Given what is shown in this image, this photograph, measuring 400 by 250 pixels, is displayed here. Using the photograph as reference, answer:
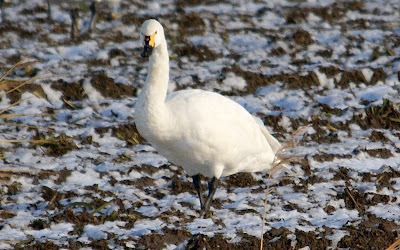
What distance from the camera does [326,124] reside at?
286 inches

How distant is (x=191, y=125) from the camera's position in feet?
16.2

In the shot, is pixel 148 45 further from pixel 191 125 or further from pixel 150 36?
pixel 191 125

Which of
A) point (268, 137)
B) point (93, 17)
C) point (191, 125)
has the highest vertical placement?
point (93, 17)

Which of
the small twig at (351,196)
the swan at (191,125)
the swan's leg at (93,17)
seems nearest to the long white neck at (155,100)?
the swan at (191,125)

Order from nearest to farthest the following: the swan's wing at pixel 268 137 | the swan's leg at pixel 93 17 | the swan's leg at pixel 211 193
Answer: the swan's leg at pixel 211 193 → the swan's wing at pixel 268 137 → the swan's leg at pixel 93 17

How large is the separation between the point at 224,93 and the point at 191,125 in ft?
10.4

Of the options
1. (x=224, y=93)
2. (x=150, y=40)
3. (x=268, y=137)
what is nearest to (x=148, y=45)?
(x=150, y=40)

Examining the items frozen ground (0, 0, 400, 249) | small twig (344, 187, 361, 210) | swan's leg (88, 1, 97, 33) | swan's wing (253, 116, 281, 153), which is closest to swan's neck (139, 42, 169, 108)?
frozen ground (0, 0, 400, 249)

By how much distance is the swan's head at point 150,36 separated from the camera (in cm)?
482

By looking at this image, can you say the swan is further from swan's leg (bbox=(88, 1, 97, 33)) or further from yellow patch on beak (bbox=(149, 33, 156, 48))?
swan's leg (bbox=(88, 1, 97, 33))

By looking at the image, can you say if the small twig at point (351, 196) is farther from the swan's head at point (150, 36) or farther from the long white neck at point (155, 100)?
the swan's head at point (150, 36)

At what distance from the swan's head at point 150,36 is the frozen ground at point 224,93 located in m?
0.88

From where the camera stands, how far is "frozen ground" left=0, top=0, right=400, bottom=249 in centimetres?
484

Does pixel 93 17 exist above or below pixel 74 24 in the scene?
above
